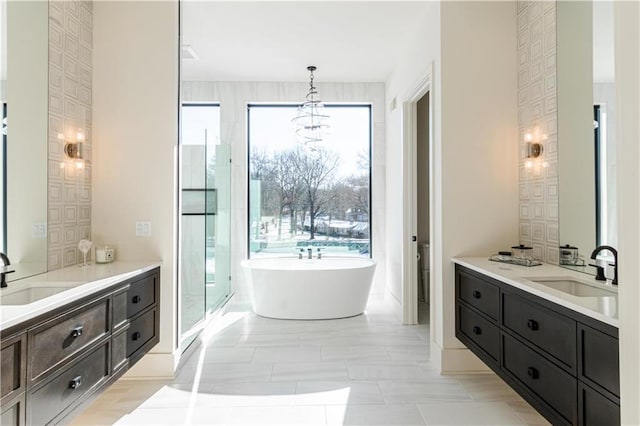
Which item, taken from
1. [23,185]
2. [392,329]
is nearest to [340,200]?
[392,329]

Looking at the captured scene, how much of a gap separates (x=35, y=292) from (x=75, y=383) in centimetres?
55

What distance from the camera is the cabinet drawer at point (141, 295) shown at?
2.43 m

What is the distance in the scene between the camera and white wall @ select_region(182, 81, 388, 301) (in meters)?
5.11

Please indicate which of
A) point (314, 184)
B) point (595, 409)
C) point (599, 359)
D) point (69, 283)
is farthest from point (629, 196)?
point (314, 184)

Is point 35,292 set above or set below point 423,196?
below

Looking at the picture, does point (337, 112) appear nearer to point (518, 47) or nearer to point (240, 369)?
point (518, 47)

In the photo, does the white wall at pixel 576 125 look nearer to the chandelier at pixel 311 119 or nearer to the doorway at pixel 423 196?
the doorway at pixel 423 196

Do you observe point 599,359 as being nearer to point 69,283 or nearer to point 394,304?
point 69,283

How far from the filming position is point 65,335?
1767mm

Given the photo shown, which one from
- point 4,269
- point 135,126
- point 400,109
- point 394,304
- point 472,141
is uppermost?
point 400,109

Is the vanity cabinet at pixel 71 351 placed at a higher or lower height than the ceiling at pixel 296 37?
lower

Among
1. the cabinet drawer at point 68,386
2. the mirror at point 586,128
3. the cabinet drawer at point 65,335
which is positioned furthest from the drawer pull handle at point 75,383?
the mirror at point 586,128

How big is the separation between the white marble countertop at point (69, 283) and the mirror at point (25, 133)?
0.15m

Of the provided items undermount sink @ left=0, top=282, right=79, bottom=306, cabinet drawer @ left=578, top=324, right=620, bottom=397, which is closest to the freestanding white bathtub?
undermount sink @ left=0, top=282, right=79, bottom=306
